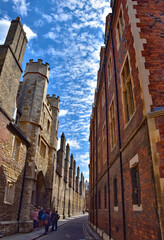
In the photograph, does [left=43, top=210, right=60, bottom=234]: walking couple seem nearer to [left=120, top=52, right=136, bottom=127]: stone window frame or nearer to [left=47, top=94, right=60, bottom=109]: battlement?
[left=120, top=52, right=136, bottom=127]: stone window frame

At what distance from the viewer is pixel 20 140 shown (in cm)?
1320

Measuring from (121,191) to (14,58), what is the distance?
11209 millimetres

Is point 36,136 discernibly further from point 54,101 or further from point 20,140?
point 54,101

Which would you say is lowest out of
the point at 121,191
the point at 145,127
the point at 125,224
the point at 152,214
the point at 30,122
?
the point at 125,224

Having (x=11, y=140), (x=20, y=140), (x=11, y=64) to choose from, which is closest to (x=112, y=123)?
(x=11, y=140)

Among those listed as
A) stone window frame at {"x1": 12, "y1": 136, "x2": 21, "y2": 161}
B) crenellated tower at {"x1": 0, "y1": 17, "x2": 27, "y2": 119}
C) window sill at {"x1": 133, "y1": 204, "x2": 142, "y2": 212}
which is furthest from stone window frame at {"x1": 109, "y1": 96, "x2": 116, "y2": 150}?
stone window frame at {"x1": 12, "y1": 136, "x2": 21, "y2": 161}

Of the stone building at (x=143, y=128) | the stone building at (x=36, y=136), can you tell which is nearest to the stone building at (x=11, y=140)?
the stone building at (x=36, y=136)

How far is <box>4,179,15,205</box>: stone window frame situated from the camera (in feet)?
36.0

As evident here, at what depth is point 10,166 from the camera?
11.3 m

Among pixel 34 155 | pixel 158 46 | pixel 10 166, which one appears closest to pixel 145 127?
pixel 158 46

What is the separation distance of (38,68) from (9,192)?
40.1 feet

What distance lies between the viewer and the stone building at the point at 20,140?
1076 centimetres

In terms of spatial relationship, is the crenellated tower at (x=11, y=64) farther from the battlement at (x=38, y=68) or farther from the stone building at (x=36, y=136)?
the battlement at (x=38, y=68)

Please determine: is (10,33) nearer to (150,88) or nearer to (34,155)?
(34,155)
